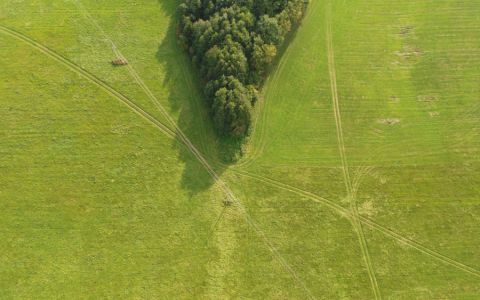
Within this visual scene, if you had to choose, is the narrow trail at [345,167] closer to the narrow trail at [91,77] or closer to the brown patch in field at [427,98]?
the brown patch in field at [427,98]

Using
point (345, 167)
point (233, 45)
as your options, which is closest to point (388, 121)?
point (345, 167)

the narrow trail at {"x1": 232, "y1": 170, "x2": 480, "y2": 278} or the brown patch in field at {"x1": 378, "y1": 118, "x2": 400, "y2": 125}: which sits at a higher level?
the brown patch in field at {"x1": 378, "y1": 118, "x2": 400, "y2": 125}

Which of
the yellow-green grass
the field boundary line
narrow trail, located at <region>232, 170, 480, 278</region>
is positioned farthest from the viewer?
the yellow-green grass

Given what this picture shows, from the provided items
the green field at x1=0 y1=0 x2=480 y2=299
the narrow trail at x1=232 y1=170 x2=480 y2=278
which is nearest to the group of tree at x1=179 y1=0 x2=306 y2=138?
the green field at x1=0 y1=0 x2=480 y2=299

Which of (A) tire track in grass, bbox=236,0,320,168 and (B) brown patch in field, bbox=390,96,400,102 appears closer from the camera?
(A) tire track in grass, bbox=236,0,320,168

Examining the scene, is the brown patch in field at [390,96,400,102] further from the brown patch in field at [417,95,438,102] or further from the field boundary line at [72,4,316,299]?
the field boundary line at [72,4,316,299]

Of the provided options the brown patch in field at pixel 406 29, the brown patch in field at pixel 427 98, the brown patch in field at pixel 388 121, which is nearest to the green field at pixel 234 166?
the brown patch in field at pixel 388 121

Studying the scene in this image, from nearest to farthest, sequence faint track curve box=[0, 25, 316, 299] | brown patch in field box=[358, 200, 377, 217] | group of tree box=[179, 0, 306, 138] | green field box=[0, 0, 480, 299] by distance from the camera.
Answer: green field box=[0, 0, 480, 299]
faint track curve box=[0, 25, 316, 299]
brown patch in field box=[358, 200, 377, 217]
group of tree box=[179, 0, 306, 138]

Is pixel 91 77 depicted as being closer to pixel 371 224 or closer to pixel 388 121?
pixel 388 121
